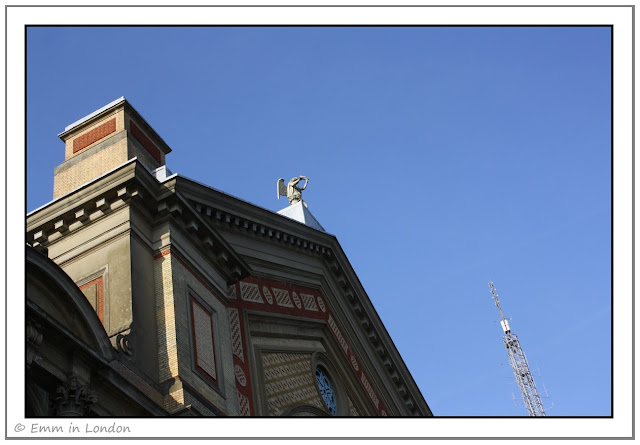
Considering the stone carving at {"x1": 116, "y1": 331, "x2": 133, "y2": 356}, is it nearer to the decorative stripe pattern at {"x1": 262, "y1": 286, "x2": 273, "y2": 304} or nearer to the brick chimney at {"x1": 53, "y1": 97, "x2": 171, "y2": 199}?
the brick chimney at {"x1": 53, "y1": 97, "x2": 171, "y2": 199}

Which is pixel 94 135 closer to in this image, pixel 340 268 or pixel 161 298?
pixel 161 298

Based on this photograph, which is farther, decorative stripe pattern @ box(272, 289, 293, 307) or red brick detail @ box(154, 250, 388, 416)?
decorative stripe pattern @ box(272, 289, 293, 307)

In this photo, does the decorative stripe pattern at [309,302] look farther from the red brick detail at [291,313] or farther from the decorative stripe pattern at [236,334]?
the decorative stripe pattern at [236,334]

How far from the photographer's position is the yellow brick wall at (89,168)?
18312 mm

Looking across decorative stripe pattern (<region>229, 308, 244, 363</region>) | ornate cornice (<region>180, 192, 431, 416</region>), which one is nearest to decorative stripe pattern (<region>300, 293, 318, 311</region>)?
ornate cornice (<region>180, 192, 431, 416</region>)

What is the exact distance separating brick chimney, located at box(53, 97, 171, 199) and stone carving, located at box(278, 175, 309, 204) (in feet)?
23.7

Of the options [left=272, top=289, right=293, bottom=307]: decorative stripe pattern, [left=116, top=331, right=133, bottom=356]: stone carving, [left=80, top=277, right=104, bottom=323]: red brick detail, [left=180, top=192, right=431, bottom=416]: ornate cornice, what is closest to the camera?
[left=116, top=331, right=133, bottom=356]: stone carving

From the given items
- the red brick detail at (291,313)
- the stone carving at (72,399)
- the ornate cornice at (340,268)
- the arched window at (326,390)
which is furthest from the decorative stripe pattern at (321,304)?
the stone carving at (72,399)

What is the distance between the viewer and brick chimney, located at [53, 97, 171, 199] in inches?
727

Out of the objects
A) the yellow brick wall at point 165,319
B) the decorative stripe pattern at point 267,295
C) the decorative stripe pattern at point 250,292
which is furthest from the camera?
the decorative stripe pattern at point 267,295

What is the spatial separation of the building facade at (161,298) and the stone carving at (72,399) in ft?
0.06
